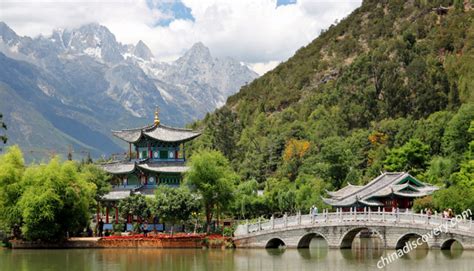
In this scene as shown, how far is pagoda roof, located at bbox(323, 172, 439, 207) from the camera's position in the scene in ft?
192

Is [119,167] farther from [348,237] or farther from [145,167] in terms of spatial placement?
[348,237]

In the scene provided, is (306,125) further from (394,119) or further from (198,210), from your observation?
(198,210)

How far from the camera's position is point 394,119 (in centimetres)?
8244

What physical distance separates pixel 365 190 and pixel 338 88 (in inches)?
1440

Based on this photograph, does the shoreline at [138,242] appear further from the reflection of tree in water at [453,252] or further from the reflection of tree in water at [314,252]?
the reflection of tree in water at [453,252]

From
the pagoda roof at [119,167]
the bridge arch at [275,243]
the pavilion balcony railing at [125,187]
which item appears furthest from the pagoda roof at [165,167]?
the bridge arch at [275,243]

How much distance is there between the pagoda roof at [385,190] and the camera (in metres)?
58.5

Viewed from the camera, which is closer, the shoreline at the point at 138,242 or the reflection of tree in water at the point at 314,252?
the reflection of tree in water at the point at 314,252

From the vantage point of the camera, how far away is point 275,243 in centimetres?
4956

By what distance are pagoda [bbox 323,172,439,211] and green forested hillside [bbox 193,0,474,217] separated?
1.77m

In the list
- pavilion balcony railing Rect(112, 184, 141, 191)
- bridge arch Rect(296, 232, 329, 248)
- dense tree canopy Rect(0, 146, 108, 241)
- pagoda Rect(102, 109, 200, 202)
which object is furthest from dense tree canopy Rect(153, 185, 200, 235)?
pavilion balcony railing Rect(112, 184, 141, 191)

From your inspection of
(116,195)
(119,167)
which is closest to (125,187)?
(119,167)

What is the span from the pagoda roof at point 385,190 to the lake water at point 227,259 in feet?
31.1

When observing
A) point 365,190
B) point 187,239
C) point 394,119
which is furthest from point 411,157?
point 187,239
